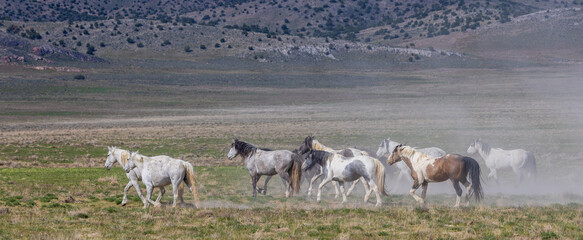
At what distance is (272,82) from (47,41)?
153 feet

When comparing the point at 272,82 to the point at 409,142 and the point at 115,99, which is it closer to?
the point at 115,99

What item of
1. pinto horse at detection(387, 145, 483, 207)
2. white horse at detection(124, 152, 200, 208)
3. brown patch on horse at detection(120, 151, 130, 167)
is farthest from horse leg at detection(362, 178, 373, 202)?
brown patch on horse at detection(120, 151, 130, 167)

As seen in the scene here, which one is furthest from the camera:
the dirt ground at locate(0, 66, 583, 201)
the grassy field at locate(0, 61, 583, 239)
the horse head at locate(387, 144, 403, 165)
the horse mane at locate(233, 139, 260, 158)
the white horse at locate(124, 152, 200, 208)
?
the dirt ground at locate(0, 66, 583, 201)

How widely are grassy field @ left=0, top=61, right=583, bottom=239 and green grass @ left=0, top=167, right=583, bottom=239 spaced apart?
2.2 inches

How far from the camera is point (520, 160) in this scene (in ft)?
88.3

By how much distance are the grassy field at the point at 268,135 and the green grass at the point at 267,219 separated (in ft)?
0.18

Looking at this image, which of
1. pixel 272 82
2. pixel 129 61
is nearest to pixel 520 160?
pixel 272 82

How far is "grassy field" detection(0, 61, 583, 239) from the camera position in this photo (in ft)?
55.6

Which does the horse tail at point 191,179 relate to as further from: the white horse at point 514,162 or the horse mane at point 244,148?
the white horse at point 514,162

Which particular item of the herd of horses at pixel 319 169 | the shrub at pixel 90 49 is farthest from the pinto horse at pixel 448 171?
the shrub at pixel 90 49

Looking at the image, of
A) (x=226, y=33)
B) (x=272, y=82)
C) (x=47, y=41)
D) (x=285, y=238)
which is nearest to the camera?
(x=285, y=238)

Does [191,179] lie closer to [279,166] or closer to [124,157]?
[124,157]

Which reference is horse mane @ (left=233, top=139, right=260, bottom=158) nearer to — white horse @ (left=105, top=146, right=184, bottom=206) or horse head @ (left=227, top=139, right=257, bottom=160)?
horse head @ (left=227, top=139, right=257, bottom=160)

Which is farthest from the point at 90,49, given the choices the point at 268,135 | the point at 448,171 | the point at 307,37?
the point at 448,171
